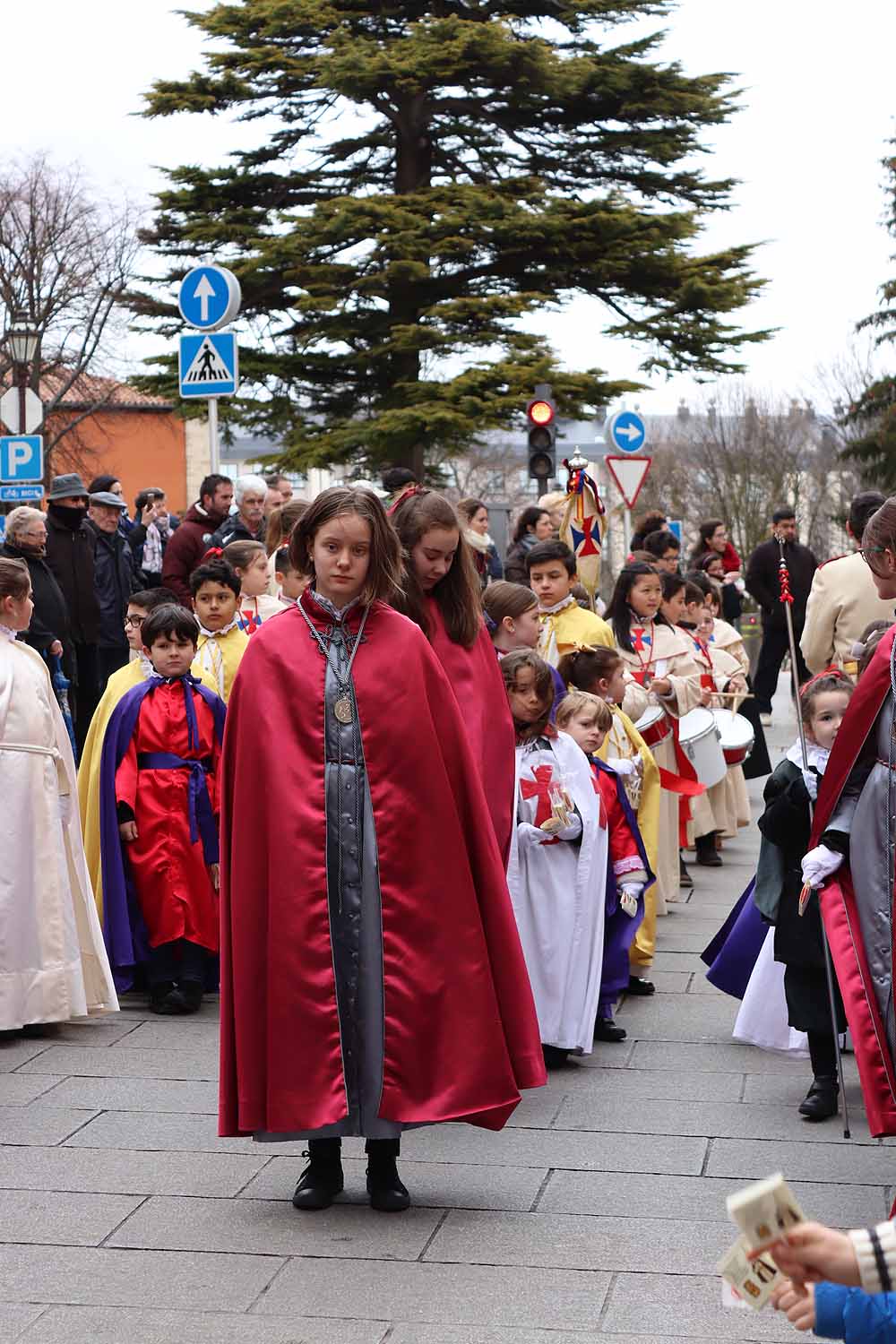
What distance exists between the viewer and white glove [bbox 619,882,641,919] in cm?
711

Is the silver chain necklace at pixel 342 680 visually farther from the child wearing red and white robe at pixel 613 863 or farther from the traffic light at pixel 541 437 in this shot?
the traffic light at pixel 541 437

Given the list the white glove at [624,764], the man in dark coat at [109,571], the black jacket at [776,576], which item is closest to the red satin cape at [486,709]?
the white glove at [624,764]

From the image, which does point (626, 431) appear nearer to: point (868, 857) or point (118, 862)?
point (118, 862)

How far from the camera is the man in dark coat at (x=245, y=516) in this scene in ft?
36.9

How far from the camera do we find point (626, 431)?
1905 cm

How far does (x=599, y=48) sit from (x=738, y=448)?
78.6 feet

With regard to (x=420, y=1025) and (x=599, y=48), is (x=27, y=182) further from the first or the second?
(x=420, y=1025)

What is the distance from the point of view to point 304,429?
30.0m

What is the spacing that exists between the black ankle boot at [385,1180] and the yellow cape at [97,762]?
304 centimetres

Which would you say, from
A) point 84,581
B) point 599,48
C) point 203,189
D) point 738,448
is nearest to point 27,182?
point 203,189

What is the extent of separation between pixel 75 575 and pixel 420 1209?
7.81 m

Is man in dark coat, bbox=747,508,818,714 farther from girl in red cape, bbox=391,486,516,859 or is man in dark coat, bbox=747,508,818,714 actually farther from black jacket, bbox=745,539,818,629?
girl in red cape, bbox=391,486,516,859

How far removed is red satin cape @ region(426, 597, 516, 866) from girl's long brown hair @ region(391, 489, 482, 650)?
0.10 ft

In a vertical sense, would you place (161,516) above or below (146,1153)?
above
